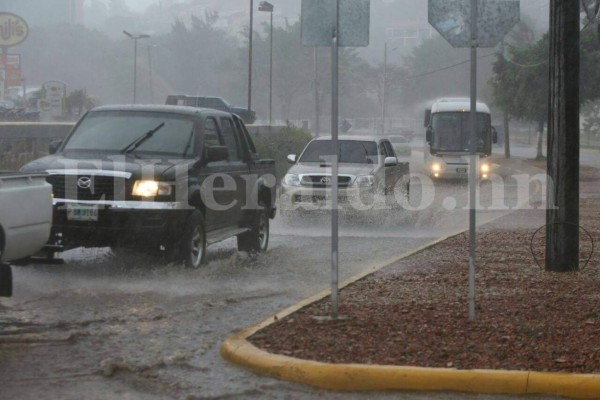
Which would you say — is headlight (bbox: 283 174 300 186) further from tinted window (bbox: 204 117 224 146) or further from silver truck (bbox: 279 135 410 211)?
tinted window (bbox: 204 117 224 146)

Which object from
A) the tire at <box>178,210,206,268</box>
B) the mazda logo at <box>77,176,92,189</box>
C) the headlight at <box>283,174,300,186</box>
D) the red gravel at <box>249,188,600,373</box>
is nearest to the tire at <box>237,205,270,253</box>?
the tire at <box>178,210,206,268</box>

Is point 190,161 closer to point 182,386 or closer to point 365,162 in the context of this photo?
point 182,386

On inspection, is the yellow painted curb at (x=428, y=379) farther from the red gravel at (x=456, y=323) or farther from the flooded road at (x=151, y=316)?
the red gravel at (x=456, y=323)

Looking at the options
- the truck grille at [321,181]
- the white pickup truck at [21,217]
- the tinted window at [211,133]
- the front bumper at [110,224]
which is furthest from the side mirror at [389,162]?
the white pickup truck at [21,217]

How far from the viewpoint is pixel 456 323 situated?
8117mm

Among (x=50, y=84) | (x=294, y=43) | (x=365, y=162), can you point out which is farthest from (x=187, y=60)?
(x=365, y=162)

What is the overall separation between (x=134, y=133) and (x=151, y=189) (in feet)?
4.22

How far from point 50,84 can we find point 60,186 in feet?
146

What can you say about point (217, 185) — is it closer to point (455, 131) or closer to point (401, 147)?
point (455, 131)

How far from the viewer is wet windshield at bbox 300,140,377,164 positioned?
20.2 meters

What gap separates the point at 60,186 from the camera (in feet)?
36.3

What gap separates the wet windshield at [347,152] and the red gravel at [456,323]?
8.35 metres

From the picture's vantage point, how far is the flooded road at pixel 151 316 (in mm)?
6531

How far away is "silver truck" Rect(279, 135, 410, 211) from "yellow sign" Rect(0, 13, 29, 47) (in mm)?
56087
